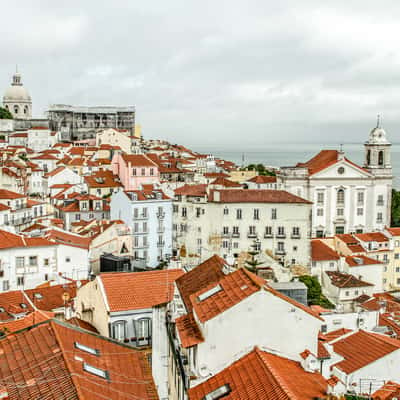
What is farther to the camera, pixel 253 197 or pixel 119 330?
pixel 253 197

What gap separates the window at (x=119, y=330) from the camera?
1578cm

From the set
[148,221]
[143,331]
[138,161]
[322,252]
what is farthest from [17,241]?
[138,161]

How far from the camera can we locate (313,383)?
32.5 ft

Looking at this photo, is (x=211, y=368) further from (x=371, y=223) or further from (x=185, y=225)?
(x=371, y=223)

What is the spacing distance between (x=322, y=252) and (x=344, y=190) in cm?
1519

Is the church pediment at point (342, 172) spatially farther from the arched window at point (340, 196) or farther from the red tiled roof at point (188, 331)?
the red tiled roof at point (188, 331)

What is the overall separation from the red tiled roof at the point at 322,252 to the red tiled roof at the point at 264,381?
3358 centimetres

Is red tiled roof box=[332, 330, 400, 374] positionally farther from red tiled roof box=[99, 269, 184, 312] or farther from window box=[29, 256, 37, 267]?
window box=[29, 256, 37, 267]

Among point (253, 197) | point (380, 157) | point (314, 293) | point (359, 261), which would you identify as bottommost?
point (314, 293)

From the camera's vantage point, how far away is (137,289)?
16719 mm

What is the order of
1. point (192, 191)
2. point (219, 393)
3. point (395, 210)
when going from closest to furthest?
point (219, 393) → point (192, 191) → point (395, 210)

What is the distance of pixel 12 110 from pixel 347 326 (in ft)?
376

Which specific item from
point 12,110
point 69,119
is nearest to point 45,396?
point 69,119

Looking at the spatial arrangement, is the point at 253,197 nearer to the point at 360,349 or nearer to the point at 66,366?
the point at 360,349
